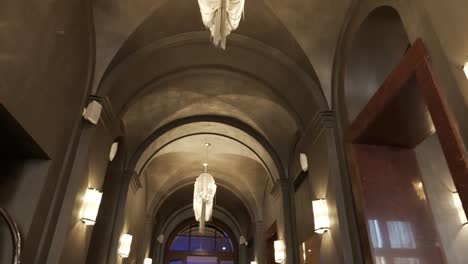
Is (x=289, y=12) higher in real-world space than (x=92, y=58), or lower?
higher

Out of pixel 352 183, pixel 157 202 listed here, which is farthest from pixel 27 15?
pixel 157 202

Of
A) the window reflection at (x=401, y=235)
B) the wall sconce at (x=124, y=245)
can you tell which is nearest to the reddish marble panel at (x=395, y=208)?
the window reflection at (x=401, y=235)

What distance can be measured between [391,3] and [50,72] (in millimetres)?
2813

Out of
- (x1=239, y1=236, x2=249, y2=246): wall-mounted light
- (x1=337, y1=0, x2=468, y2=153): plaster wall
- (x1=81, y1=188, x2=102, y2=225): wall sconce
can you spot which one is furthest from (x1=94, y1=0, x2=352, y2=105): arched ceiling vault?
(x1=239, y1=236, x2=249, y2=246): wall-mounted light

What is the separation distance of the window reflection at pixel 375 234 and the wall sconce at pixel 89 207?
8.96 feet

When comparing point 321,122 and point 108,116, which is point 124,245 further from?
point 321,122

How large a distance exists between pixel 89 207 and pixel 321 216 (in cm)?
250

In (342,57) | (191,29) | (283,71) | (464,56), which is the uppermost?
(191,29)

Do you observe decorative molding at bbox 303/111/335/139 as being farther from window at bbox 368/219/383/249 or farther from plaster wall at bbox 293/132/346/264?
window at bbox 368/219/383/249

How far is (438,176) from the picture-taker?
3508mm

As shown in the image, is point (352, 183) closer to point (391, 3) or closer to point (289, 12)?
point (391, 3)

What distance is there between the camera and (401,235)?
2.74 metres

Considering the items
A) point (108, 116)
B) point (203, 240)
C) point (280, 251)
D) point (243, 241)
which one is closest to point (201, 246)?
point (203, 240)

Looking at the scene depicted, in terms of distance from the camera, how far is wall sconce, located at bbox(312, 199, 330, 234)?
11.2ft
